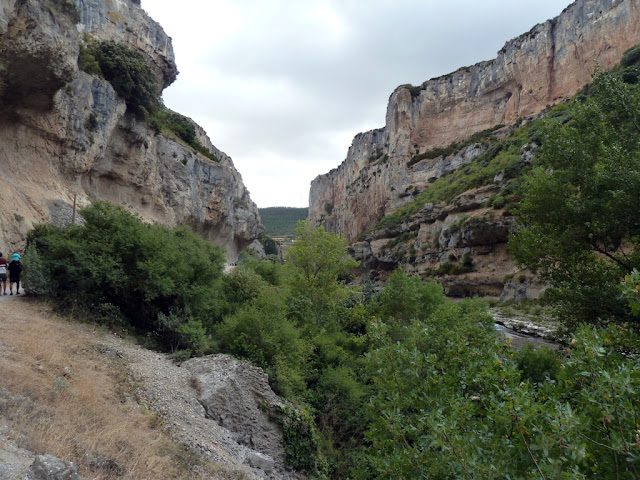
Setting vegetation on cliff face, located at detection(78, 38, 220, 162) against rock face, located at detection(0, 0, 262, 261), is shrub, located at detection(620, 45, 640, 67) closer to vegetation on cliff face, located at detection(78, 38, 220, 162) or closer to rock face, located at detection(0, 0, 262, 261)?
rock face, located at detection(0, 0, 262, 261)

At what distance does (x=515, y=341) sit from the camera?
2328 cm

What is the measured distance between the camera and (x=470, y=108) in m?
78.6

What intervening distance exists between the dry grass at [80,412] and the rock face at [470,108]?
40992mm

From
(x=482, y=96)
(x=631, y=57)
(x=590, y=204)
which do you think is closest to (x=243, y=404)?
(x=590, y=204)

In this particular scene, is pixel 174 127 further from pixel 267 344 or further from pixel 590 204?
pixel 590 204

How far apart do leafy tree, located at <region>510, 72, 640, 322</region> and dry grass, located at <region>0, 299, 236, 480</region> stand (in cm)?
1034

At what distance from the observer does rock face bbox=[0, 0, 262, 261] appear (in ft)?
55.5

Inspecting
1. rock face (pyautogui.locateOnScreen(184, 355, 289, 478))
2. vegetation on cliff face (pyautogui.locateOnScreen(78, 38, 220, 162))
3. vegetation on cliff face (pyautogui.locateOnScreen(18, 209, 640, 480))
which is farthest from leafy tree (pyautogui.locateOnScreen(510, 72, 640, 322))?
vegetation on cliff face (pyautogui.locateOnScreen(78, 38, 220, 162))

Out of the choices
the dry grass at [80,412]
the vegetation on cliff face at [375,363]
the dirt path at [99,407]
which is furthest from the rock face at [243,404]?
the dry grass at [80,412]

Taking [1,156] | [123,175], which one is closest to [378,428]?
[1,156]

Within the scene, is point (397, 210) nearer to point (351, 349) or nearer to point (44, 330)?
point (351, 349)

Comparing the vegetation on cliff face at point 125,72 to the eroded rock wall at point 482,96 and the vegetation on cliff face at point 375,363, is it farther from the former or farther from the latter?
the eroded rock wall at point 482,96

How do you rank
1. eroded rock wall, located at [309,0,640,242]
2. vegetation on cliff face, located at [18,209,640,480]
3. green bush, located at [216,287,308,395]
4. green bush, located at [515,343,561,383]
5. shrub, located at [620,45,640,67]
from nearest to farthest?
vegetation on cliff face, located at [18,209,640,480]
green bush, located at [515,343,561,383]
green bush, located at [216,287,308,395]
shrub, located at [620,45,640,67]
eroded rock wall, located at [309,0,640,242]

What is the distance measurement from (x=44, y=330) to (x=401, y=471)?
8.76 metres
